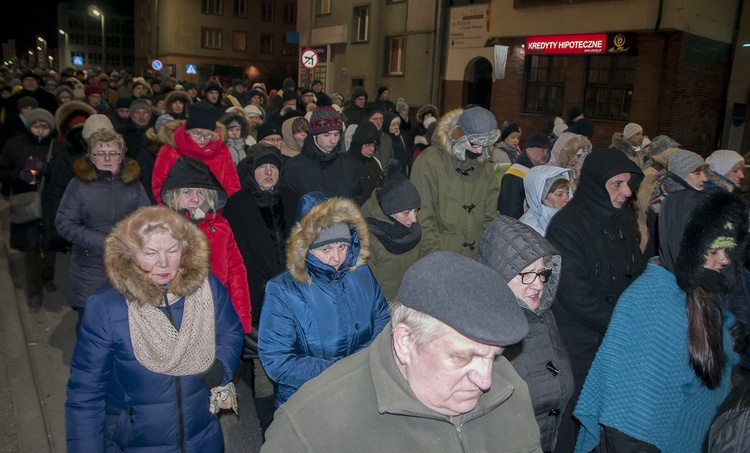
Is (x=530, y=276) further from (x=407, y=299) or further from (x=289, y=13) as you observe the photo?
(x=289, y=13)

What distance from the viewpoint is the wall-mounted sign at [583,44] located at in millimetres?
16062

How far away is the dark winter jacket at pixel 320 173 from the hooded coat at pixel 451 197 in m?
1.15

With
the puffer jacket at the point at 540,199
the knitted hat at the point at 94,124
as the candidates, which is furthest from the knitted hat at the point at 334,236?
the knitted hat at the point at 94,124

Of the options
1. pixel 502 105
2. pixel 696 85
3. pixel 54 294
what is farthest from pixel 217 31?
pixel 54 294

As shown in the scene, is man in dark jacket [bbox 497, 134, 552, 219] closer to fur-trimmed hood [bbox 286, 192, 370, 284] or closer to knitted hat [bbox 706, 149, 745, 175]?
knitted hat [bbox 706, 149, 745, 175]

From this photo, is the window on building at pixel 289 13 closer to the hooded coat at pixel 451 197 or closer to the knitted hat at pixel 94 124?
the knitted hat at pixel 94 124

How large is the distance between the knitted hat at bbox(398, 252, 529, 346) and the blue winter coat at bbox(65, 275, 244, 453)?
170cm

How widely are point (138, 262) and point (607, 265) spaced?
8.98ft

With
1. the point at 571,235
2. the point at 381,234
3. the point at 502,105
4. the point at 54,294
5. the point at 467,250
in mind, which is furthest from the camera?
the point at 502,105

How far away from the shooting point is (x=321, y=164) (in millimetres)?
5777

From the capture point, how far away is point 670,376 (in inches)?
105

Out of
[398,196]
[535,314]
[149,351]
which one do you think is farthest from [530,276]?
[149,351]

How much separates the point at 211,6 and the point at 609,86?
129 feet

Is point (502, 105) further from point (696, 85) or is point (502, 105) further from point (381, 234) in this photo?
point (381, 234)
